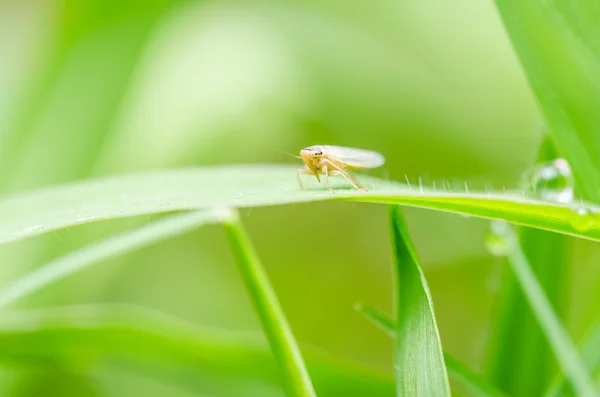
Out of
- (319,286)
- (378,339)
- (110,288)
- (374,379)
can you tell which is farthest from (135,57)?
(374,379)

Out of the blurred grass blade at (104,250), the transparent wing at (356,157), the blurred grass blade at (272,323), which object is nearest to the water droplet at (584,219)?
the blurred grass blade at (272,323)

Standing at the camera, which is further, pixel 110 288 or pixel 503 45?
pixel 503 45

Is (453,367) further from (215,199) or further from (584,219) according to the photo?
(215,199)

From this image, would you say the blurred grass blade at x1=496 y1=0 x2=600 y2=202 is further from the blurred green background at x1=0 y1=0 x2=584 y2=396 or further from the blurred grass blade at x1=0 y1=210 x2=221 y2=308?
the blurred green background at x1=0 y1=0 x2=584 y2=396

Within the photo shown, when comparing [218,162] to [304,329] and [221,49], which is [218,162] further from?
[304,329]

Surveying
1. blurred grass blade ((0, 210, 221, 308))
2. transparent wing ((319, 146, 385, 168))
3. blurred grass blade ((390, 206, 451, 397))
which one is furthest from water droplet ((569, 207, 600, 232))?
transparent wing ((319, 146, 385, 168))

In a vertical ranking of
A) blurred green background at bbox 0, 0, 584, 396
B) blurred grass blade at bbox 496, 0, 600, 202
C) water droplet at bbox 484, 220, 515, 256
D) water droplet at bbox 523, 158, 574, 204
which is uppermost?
blurred green background at bbox 0, 0, 584, 396

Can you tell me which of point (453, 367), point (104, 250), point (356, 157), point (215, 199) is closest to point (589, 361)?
point (453, 367)
